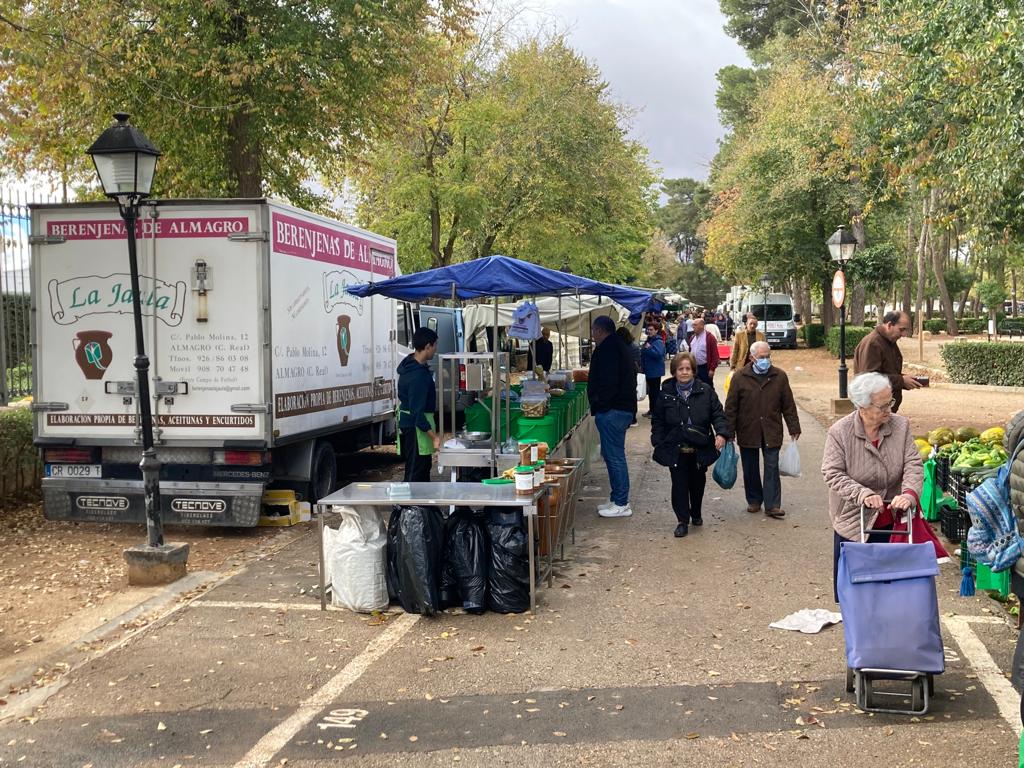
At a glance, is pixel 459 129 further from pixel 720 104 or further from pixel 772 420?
pixel 720 104

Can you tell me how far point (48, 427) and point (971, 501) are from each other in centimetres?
801

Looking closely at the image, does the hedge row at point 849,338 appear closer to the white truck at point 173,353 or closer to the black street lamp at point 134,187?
the white truck at point 173,353

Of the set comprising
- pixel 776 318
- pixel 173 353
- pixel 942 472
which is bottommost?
pixel 942 472

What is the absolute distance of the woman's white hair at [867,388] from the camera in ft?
17.8

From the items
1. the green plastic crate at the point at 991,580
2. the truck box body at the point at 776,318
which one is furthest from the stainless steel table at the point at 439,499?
the truck box body at the point at 776,318

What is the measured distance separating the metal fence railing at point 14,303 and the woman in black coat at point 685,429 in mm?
6331

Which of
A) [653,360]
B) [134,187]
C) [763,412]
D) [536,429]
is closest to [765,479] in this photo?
[763,412]

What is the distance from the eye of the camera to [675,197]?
111 meters

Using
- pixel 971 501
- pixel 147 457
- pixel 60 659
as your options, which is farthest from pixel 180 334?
pixel 971 501

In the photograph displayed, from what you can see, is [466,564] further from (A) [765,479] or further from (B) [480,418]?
(A) [765,479]

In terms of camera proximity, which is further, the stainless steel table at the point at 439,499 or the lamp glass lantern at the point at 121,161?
the lamp glass lantern at the point at 121,161

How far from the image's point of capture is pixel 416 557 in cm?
654

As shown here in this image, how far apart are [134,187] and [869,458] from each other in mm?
5764

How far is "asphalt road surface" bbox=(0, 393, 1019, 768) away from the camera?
4543 mm
